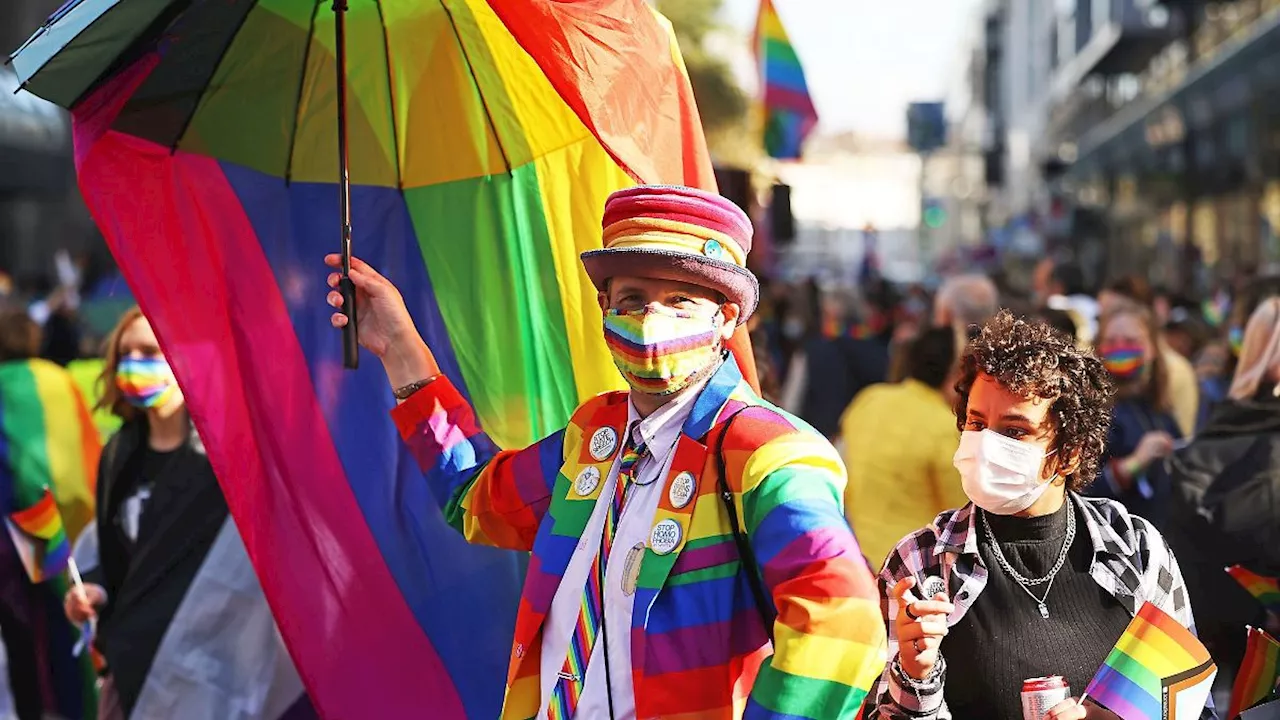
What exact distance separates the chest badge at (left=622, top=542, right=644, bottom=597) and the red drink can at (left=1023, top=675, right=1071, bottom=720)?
888 mm

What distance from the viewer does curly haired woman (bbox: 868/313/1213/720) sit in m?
3.64

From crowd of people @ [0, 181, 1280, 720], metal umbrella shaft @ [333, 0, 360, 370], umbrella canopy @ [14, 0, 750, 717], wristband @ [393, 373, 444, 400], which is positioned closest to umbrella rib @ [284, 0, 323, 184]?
umbrella canopy @ [14, 0, 750, 717]

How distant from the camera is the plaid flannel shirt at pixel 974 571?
361 centimetres

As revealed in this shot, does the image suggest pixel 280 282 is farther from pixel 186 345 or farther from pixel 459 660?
pixel 459 660

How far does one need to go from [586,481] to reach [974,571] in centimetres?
85

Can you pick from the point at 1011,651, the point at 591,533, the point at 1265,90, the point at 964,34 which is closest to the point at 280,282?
the point at 591,533

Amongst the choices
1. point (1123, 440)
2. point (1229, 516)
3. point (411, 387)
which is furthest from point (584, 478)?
point (1123, 440)

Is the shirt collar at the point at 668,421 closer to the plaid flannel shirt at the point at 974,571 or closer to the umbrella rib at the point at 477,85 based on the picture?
the plaid flannel shirt at the point at 974,571

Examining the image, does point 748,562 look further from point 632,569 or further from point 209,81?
point 209,81

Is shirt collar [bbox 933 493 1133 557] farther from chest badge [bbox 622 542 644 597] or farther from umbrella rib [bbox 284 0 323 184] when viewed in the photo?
umbrella rib [bbox 284 0 323 184]

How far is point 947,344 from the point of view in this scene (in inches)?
262

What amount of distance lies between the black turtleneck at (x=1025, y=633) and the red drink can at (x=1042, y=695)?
47 millimetres

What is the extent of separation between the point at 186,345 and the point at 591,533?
1.48 meters

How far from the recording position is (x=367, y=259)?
465cm
